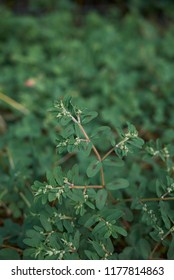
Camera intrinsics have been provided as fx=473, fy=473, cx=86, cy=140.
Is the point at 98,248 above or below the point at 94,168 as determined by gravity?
below

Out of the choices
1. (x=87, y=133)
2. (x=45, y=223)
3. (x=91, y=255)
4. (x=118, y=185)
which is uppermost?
(x=87, y=133)

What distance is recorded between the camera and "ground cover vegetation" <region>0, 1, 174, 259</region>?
1458mm

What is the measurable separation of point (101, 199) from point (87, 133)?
2.86 feet

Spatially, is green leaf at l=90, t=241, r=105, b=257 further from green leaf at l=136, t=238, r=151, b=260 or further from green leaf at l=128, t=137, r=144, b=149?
green leaf at l=128, t=137, r=144, b=149

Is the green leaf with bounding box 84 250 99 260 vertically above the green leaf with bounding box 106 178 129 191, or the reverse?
the green leaf with bounding box 106 178 129 191

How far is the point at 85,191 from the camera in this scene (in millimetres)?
1468

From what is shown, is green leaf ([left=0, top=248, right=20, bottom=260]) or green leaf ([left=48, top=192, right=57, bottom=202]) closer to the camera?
green leaf ([left=48, top=192, right=57, bottom=202])

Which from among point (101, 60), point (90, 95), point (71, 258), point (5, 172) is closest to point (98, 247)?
point (71, 258)

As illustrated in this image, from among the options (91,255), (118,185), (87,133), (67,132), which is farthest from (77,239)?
(87,133)

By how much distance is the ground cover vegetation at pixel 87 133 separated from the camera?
4.78 feet

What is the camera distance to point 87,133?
231 centimetres

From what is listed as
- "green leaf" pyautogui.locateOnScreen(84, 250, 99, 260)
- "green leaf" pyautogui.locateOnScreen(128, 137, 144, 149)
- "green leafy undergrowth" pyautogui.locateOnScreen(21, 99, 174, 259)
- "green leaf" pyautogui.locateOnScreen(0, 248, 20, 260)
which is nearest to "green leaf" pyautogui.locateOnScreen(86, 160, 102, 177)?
"green leafy undergrowth" pyautogui.locateOnScreen(21, 99, 174, 259)

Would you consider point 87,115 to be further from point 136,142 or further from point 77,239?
point 77,239
